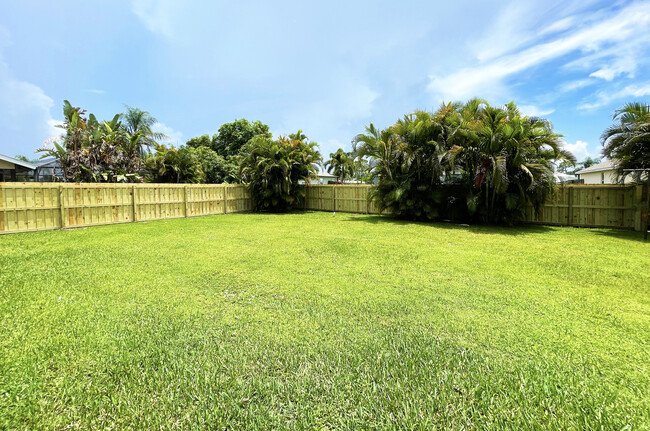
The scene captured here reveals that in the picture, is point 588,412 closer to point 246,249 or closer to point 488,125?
point 246,249

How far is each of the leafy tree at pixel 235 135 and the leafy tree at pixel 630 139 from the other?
27.2 m

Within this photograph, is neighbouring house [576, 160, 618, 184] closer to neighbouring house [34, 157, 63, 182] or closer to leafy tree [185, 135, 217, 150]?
leafy tree [185, 135, 217, 150]

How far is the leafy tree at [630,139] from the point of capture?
7.36m

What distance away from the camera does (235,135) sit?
30031 millimetres

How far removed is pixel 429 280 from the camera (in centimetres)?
381

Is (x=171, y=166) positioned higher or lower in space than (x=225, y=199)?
higher

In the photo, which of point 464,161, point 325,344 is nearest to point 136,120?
point 464,161

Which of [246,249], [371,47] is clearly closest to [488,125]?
[371,47]

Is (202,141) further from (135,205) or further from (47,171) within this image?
(135,205)

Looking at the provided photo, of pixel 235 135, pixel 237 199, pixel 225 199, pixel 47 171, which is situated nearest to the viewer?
pixel 225 199

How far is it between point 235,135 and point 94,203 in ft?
72.3

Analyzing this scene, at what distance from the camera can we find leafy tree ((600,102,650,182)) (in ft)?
24.1

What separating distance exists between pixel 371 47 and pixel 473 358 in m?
13.0

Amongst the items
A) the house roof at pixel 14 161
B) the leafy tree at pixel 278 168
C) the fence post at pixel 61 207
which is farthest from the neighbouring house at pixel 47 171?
the leafy tree at pixel 278 168
